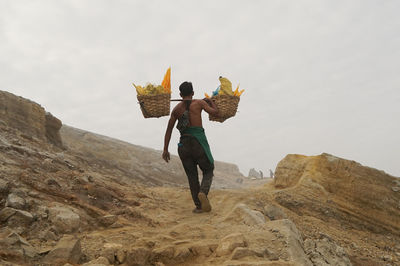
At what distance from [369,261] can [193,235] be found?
8.90 feet

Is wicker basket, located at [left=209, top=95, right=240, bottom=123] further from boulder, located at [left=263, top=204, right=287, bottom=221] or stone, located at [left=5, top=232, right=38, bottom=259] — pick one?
stone, located at [left=5, top=232, right=38, bottom=259]

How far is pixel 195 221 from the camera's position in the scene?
3.96m

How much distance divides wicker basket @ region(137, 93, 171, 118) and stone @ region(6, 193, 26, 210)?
7.27 ft

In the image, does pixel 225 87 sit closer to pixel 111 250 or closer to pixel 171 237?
pixel 171 237

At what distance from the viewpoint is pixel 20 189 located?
9.82 ft

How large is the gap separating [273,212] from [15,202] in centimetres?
382

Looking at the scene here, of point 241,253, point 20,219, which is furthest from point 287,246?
point 20,219

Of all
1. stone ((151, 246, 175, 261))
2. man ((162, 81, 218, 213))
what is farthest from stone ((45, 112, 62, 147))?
stone ((151, 246, 175, 261))

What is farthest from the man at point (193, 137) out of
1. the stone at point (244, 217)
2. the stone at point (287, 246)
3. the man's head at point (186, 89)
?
the stone at point (287, 246)

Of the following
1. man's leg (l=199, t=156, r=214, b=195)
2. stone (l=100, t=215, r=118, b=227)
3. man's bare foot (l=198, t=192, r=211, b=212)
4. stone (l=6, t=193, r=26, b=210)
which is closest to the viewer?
stone (l=6, t=193, r=26, b=210)

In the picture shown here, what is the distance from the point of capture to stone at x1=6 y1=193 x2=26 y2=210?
2.68 metres

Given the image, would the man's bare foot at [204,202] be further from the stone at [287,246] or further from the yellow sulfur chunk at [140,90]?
the yellow sulfur chunk at [140,90]

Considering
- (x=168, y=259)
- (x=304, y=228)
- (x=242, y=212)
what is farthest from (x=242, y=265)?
(x=304, y=228)

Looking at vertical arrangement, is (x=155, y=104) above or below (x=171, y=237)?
above
